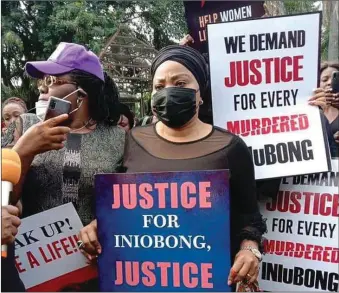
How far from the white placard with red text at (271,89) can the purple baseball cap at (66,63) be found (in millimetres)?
560

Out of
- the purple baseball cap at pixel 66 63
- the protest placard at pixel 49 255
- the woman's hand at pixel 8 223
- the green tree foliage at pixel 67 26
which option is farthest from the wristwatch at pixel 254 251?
the green tree foliage at pixel 67 26

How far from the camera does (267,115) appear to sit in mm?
2391

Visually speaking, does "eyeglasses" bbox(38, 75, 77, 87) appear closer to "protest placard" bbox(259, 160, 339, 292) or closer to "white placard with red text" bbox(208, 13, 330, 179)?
"white placard with red text" bbox(208, 13, 330, 179)

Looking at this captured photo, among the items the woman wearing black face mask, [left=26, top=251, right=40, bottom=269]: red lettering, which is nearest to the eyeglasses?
the woman wearing black face mask

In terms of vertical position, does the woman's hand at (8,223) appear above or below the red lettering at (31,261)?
above

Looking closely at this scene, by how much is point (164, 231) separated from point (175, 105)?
0.48 metres

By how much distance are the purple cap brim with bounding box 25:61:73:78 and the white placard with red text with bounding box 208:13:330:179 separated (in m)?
0.70

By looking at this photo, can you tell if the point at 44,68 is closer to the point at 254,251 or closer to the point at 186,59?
the point at 186,59

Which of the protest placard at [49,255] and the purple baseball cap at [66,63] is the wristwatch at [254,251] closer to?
the protest placard at [49,255]

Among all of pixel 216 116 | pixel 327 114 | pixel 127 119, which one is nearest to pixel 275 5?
pixel 327 114

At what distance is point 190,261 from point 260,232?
0.91 feet

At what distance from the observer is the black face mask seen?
197 centimetres

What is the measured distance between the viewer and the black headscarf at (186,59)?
6.57ft

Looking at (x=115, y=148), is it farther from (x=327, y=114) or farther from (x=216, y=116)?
(x=327, y=114)
